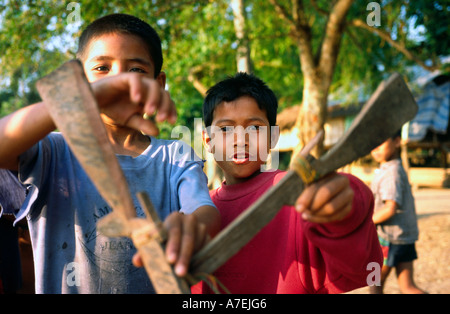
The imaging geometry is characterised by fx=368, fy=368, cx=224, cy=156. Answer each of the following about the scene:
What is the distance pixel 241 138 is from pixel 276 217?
0.42m

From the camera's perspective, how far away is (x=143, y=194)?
2.62ft

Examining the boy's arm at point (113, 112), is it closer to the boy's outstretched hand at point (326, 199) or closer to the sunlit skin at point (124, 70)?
the sunlit skin at point (124, 70)

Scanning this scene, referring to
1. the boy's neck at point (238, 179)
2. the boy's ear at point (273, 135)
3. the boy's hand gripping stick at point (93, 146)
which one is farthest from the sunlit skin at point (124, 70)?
the boy's ear at point (273, 135)

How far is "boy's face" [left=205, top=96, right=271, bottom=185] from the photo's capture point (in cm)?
181

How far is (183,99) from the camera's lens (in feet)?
43.4

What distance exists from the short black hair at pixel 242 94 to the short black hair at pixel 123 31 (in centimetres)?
44

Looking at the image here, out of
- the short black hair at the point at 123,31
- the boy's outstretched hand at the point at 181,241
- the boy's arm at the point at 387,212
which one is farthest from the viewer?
the boy's arm at the point at 387,212

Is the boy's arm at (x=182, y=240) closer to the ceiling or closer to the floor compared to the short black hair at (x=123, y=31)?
closer to the floor

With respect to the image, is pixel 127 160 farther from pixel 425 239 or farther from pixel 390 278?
pixel 425 239

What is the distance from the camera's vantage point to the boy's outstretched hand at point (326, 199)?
898 mm

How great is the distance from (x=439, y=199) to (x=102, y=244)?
42.6ft

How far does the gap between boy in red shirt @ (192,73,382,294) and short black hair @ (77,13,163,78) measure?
0.48 m

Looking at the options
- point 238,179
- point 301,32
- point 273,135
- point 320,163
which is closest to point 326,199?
point 320,163

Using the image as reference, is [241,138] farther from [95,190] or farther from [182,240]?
[182,240]
